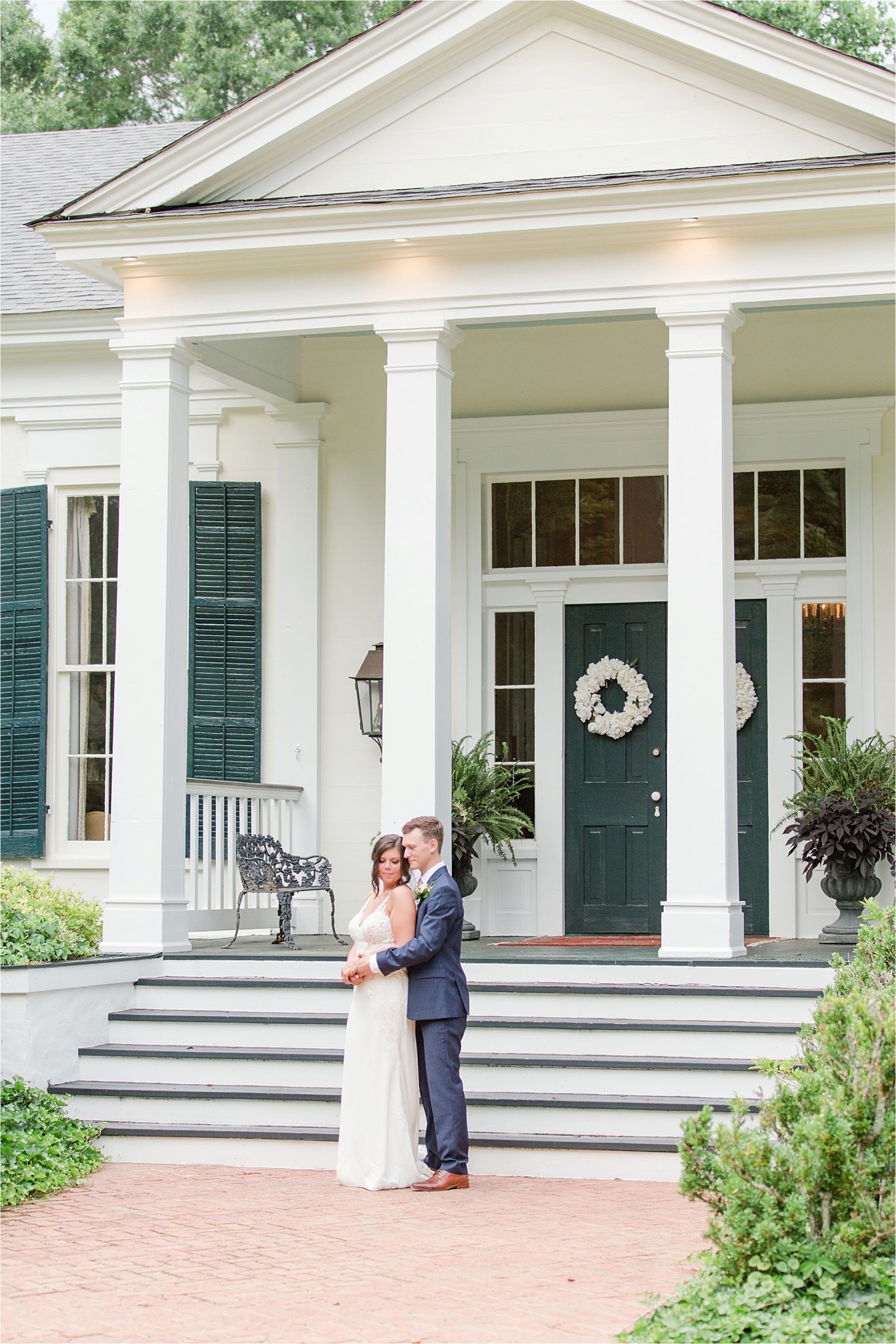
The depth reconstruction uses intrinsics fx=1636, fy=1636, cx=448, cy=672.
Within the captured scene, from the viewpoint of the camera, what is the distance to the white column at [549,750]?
11102 mm

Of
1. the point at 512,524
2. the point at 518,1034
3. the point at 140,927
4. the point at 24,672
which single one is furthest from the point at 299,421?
the point at 518,1034

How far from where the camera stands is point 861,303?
29.5 feet

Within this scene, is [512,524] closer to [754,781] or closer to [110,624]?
[754,781]

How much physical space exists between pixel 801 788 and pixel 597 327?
135 inches

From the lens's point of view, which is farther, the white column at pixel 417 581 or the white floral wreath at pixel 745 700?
the white floral wreath at pixel 745 700

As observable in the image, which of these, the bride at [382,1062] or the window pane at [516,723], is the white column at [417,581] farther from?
the window pane at [516,723]

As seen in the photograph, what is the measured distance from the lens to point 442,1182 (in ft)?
22.5

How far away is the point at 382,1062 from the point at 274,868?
→ 3322 millimetres

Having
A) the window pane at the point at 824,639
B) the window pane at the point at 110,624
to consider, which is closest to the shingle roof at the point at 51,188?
the window pane at the point at 110,624

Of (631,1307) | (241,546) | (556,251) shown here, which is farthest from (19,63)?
(631,1307)

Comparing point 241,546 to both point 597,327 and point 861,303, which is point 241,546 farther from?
point 861,303

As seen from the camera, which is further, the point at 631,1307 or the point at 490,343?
the point at 490,343

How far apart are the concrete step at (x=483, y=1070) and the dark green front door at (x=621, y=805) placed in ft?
10.4

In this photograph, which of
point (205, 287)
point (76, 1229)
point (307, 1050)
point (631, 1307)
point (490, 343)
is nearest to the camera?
point (631, 1307)
